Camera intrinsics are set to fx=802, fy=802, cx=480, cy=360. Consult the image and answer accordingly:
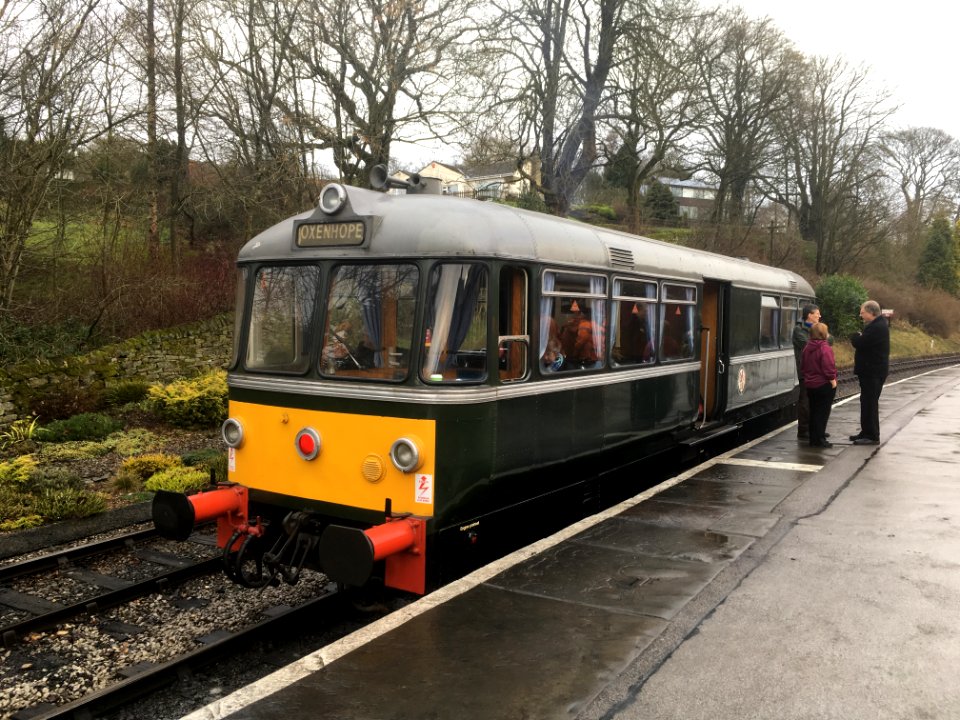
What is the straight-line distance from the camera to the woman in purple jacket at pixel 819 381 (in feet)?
34.4

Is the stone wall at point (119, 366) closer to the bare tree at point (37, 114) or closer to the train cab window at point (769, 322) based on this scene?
the bare tree at point (37, 114)

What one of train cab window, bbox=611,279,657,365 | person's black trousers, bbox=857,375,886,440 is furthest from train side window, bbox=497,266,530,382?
person's black trousers, bbox=857,375,886,440

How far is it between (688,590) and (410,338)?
245 cm

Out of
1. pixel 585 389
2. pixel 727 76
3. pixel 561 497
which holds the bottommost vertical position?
pixel 561 497

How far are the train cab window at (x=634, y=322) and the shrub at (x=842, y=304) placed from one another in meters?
28.9

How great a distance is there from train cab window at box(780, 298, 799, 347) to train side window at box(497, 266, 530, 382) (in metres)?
8.48

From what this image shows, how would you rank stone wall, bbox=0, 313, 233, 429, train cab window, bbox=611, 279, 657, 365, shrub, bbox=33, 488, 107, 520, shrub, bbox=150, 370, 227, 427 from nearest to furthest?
train cab window, bbox=611, 279, 657, 365 < shrub, bbox=33, 488, 107, 520 < stone wall, bbox=0, 313, 233, 429 < shrub, bbox=150, 370, 227, 427

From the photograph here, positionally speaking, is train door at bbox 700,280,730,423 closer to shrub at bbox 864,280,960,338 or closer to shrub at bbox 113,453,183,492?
shrub at bbox 113,453,183,492

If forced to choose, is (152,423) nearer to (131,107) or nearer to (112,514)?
(112,514)

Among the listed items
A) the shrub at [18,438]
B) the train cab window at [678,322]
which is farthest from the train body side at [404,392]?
the shrub at [18,438]

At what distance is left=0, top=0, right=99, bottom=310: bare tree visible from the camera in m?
12.9

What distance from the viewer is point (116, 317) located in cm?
1609

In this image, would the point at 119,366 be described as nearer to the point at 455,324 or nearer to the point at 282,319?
the point at 282,319

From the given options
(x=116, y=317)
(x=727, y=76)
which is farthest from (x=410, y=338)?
(x=727, y=76)
